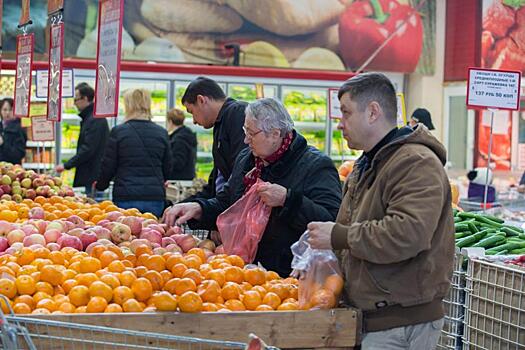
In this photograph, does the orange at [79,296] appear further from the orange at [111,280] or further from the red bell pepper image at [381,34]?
the red bell pepper image at [381,34]

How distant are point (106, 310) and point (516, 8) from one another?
40.1ft

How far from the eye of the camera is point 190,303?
331 centimetres

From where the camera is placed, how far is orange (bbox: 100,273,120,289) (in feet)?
11.4

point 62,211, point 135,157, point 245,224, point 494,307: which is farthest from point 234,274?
point 135,157

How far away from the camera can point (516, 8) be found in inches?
559

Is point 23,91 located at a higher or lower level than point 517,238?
higher

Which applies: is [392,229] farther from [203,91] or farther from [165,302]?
[203,91]

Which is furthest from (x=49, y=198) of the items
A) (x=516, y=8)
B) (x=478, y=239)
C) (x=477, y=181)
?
(x=516, y=8)

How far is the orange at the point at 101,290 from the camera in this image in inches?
133

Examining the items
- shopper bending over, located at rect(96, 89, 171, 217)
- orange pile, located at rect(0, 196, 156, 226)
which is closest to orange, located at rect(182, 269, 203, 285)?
orange pile, located at rect(0, 196, 156, 226)

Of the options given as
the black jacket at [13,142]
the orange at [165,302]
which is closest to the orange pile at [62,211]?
the orange at [165,302]

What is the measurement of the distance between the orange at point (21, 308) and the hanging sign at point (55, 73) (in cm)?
353

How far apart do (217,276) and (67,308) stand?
0.64 m

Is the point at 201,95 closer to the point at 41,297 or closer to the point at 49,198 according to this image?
the point at 49,198
